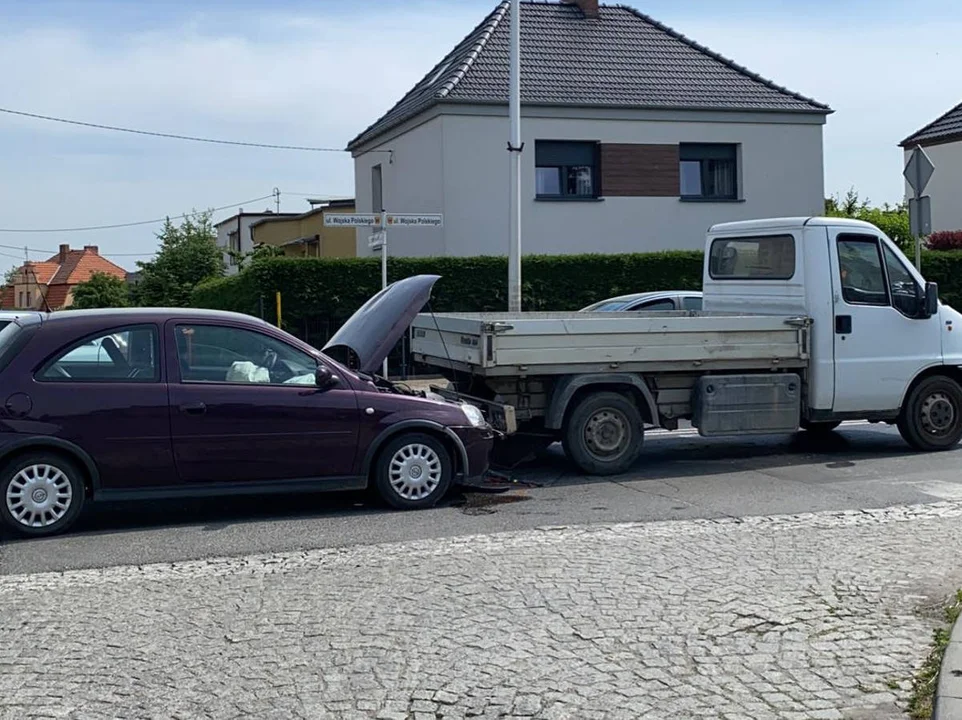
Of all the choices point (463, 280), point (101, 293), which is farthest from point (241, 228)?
point (463, 280)

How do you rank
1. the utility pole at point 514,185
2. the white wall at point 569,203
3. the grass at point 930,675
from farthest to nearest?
1. the white wall at point 569,203
2. the utility pole at point 514,185
3. the grass at point 930,675

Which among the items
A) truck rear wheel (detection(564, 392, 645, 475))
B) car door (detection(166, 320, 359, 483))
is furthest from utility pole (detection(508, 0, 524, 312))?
car door (detection(166, 320, 359, 483))

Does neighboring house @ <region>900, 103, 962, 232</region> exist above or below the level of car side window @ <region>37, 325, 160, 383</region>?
above

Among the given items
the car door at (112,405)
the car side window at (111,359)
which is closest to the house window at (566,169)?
the car side window at (111,359)

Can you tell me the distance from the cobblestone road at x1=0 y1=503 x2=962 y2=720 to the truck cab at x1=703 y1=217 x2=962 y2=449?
3440 millimetres

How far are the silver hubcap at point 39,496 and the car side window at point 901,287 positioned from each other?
777 centimetres

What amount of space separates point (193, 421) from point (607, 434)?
12.7 ft

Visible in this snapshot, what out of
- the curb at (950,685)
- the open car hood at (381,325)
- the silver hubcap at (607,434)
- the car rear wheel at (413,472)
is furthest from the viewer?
the silver hubcap at (607,434)

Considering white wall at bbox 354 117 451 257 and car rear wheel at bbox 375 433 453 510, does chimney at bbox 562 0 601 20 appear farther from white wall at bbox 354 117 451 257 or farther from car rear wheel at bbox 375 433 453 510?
car rear wheel at bbox 375 433 453 510

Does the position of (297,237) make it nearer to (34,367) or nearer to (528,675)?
(34,367)

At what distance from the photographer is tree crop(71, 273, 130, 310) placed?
52562 millimetres

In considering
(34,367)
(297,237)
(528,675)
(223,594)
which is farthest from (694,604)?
(297,237)

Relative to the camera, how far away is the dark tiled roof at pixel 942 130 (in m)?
38.7

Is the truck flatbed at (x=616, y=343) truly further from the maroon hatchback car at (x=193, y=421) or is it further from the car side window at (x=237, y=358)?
the car side window at (x=237, y=358)
